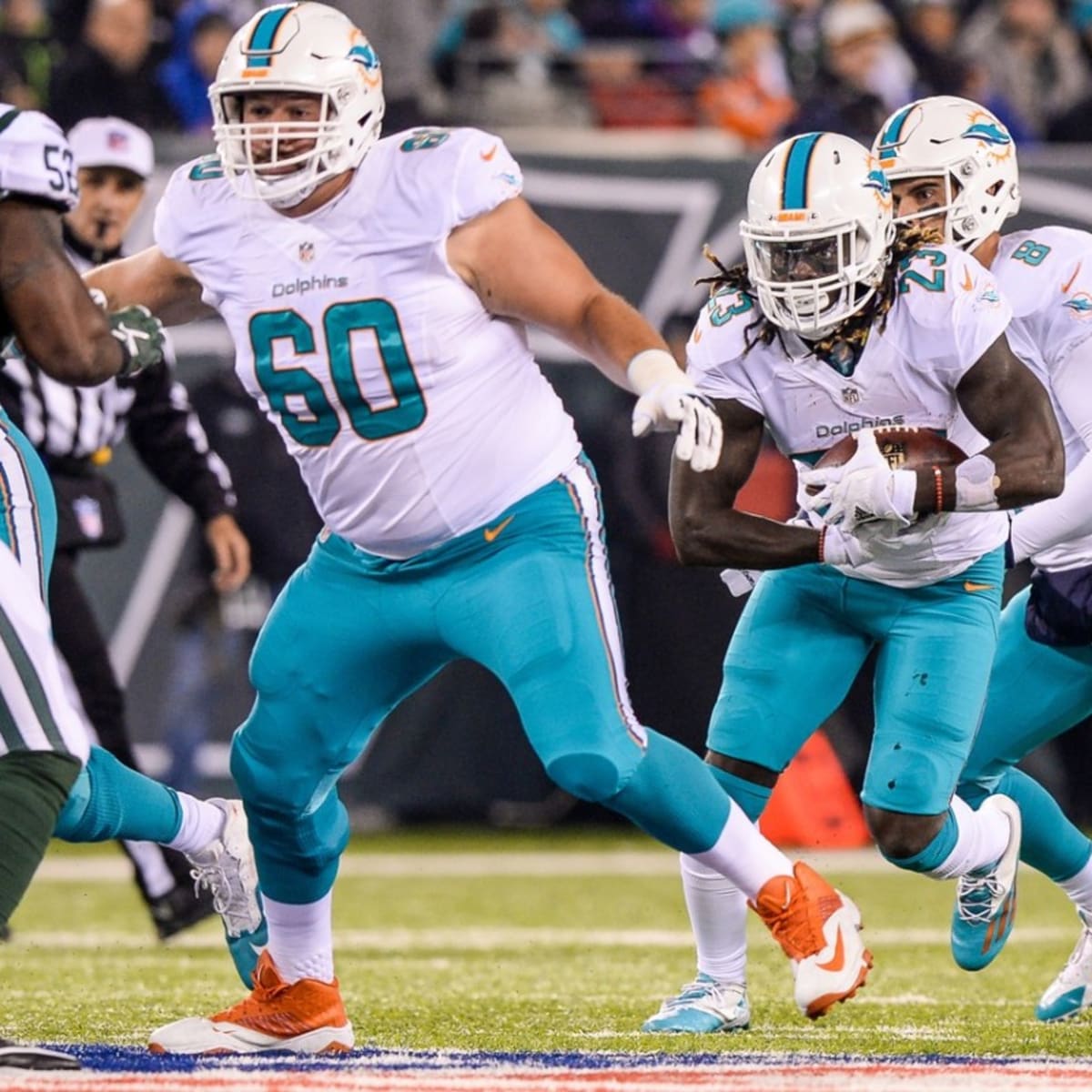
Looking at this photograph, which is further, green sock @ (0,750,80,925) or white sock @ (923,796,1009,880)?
white sock @ (923,796,1009,880)

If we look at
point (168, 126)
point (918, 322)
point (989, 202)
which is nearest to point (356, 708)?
point (918, 322)

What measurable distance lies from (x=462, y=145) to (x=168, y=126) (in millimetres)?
5068

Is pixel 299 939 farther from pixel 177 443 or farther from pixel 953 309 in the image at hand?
pixel 177 443

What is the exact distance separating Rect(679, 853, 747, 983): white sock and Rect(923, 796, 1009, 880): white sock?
0.38 meters

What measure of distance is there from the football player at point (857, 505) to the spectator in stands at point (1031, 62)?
6.01 metres

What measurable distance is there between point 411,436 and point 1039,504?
135 cm

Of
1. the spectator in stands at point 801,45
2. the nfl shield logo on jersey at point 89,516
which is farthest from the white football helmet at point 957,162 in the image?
the spectator in stands at point 801,45

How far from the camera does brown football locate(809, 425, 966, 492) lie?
401 centimetres

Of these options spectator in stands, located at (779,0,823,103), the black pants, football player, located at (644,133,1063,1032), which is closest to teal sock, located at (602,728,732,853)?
football player, located at (644,133,1063,1032)

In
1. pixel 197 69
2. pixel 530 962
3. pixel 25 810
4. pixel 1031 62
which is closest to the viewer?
pixel 25 810

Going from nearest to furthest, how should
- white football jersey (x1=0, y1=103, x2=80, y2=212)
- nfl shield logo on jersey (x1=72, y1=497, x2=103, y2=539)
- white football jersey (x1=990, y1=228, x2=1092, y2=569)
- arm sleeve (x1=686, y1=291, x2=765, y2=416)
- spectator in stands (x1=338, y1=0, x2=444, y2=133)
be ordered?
white football jersey (x1=0, y1=103, x2=80, y2=212) → arm sleeve (x1=686, y1=291, x2=765, y2=416) → white football jersey (x1=990, y1=228, x2=1092, y2=569) → nfl shield logo on jersey (x1=72, y1=497, x2=103, y2=539) → spectator in stands (x1=338, y1=0, x2=444, y2=133)

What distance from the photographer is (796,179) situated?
395cm

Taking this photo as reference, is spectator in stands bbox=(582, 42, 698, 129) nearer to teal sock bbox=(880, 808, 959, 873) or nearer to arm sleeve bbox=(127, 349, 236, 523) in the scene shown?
arm sleeve bbox=(127, 349, 236, 523)

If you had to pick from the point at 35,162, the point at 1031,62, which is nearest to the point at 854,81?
the point at 1031,62
